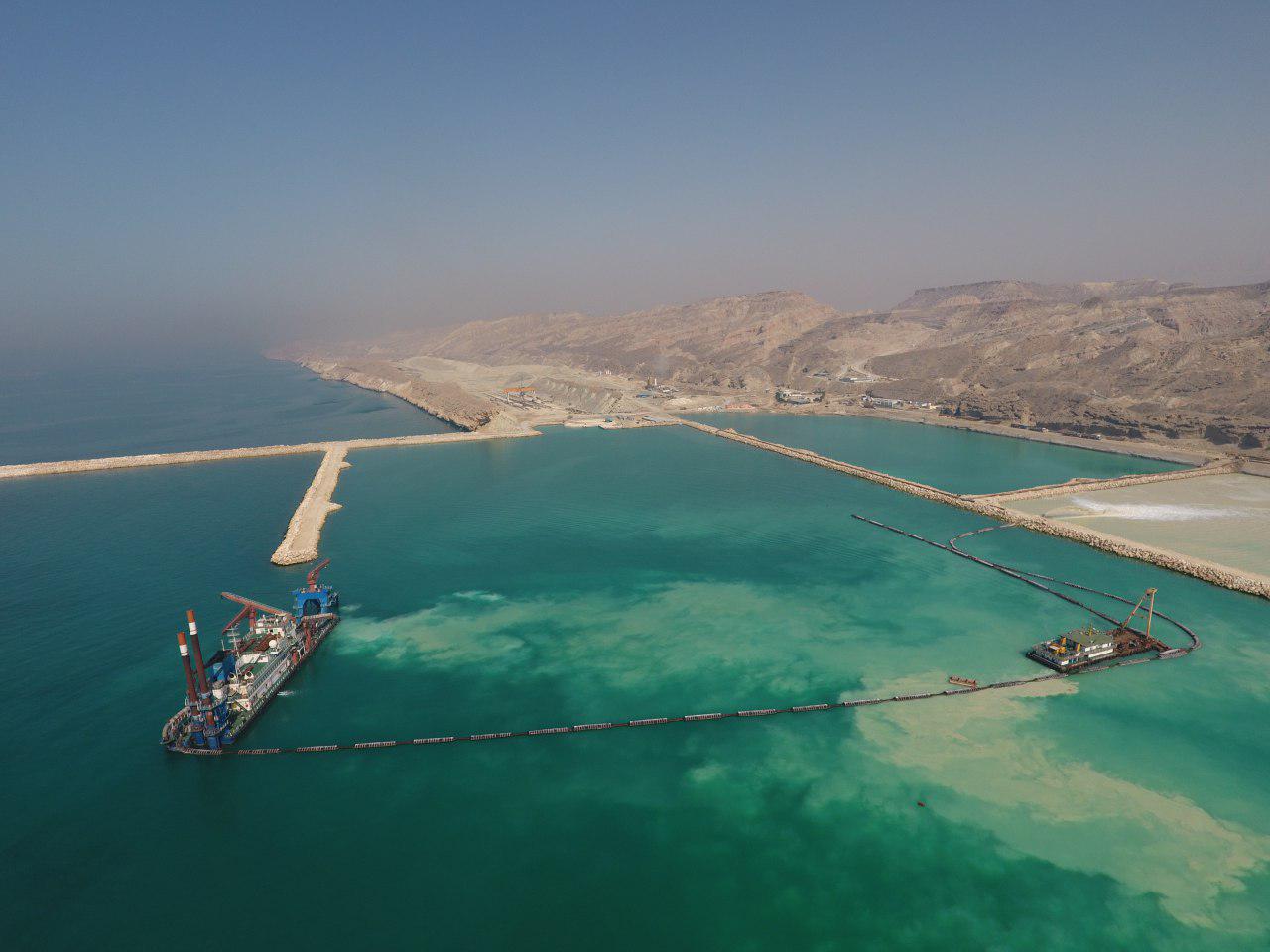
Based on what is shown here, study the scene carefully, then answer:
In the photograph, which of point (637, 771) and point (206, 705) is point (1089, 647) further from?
point (206, 705)

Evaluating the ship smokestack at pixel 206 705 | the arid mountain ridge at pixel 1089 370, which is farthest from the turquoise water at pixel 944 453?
the ship smokestack at pixel 206 705

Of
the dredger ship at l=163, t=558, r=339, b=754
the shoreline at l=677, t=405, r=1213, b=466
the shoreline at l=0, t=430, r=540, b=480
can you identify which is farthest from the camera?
the shoreline at l=677, t=405, r=1213, b=466

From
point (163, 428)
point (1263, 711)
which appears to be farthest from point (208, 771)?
point (163, 428)

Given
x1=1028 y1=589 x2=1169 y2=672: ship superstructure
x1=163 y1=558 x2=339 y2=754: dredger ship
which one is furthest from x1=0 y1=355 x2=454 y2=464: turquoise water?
x1=1028 y1=589 x2=1169 y2=672: ship superstructure

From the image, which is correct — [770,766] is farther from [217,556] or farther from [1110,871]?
[217,556]

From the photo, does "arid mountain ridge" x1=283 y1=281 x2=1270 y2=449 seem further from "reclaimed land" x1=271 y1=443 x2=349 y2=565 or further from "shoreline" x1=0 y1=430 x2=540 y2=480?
"reclaimed land" x1=271 y1=443 x2=349 y2=565

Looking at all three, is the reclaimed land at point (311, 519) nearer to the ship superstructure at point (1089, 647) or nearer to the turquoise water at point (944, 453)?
the ship superstructure at point (1089, 647)

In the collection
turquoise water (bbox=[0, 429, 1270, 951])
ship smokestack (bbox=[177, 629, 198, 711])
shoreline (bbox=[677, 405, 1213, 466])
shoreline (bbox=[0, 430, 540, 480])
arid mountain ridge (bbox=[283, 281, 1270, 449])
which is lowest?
turquoise water (bbox=[0, 429, 1270, 951])
